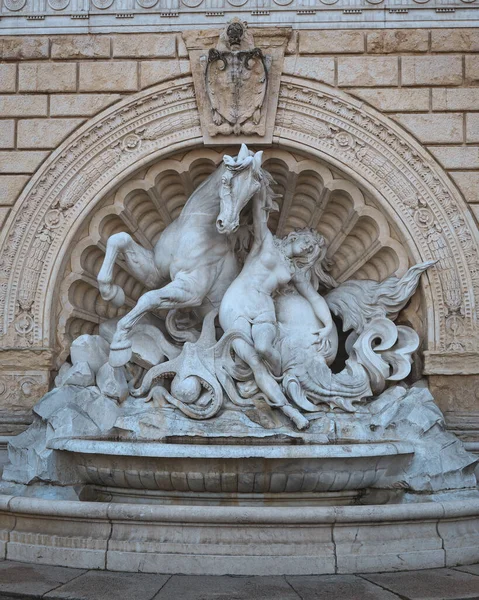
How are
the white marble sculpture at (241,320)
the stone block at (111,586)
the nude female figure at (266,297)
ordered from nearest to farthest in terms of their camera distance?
the stone block at (111,586) < the nude female figure at (266,297) < the white marble sculpture at (241,320)

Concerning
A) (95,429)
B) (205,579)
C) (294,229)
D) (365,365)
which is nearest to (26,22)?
(294,229)

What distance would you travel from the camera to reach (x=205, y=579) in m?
4.68

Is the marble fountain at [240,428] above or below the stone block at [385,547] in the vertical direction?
above

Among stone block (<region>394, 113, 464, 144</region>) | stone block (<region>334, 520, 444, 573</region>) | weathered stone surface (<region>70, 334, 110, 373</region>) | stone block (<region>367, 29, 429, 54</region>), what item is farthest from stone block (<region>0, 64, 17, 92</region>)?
stone block (<region>334, 520, 444, 573</region>)

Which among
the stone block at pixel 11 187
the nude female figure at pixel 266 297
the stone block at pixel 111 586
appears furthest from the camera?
the stone block at pixel 11 187

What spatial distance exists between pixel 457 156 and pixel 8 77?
4311 mm

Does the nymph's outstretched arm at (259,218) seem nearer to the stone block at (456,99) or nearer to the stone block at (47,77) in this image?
the stone block at (456,99)

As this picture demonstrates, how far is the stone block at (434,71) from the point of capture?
7359 millimetres

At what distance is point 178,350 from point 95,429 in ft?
4.09

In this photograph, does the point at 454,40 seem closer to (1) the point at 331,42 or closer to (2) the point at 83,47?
(1) the point at 331,42

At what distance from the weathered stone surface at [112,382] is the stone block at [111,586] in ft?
6.45

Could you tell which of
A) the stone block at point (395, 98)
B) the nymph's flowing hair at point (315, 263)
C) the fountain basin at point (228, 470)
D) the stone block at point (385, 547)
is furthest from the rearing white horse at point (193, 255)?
the stone block at point (385, 547)

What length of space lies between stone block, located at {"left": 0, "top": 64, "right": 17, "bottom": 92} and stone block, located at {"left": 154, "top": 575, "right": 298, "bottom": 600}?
196 inches

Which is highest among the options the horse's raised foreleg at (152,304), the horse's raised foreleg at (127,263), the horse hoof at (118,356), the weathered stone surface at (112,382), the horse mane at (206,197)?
the horse mane at (206,197)
